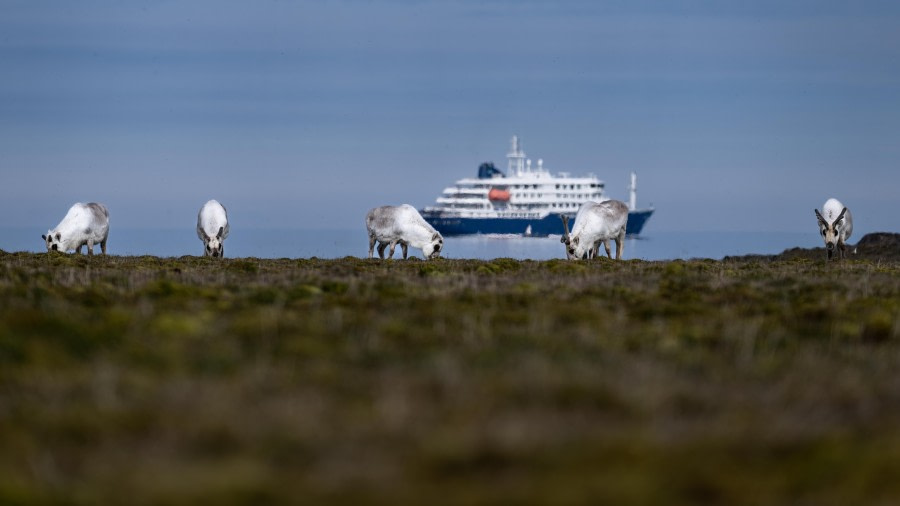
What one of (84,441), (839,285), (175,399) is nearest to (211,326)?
(175,399)

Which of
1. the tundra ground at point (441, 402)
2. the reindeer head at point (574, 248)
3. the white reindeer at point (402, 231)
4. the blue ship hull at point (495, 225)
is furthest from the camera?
the blue ship hull at point (495, 225)

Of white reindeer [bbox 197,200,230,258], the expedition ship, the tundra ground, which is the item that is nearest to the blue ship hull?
the expedition ship

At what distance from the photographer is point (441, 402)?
615 cm

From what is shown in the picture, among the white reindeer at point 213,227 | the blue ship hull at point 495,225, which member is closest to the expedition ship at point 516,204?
the blue ship hull at point 495,225

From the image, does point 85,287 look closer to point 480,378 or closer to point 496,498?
point 480,378

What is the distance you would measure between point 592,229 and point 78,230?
509 inches

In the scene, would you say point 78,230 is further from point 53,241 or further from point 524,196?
point 524,196

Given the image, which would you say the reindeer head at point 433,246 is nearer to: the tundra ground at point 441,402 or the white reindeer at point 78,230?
the white reindeer at point 78,230

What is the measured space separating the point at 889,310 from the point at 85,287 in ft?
28.1

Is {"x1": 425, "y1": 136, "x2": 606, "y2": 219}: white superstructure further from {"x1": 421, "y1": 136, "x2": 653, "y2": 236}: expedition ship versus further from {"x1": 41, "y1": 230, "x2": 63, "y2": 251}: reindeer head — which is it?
{"x1": 41, "y1": 230, "x2": 63, "y2": 251}: reindeer head

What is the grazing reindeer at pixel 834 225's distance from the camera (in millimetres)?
27625

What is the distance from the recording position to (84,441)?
17.9 feet

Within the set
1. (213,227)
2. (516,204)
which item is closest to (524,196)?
(516,204)

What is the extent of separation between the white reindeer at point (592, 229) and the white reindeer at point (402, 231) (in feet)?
10.7
